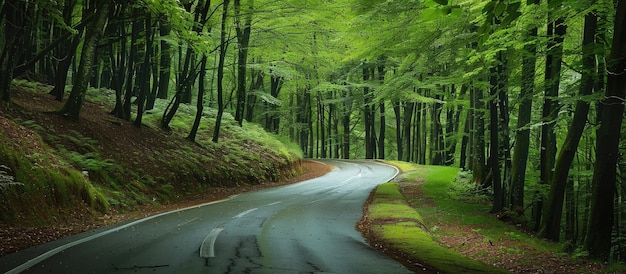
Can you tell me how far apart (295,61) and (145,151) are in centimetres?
1460

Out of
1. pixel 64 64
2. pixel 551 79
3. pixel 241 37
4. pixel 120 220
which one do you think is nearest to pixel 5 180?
pixel 120 220

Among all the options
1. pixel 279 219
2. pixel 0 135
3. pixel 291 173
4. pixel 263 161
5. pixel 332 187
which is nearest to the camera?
pixel 0 135

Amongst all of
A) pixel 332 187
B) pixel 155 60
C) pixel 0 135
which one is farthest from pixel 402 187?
pixel 0 135

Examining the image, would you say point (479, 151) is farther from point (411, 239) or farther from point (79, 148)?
point (79, 148)

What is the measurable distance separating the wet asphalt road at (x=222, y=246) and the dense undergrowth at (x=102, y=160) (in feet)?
6.86

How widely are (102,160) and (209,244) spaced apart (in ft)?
31.5

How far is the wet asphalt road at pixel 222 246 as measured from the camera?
23.3 feet

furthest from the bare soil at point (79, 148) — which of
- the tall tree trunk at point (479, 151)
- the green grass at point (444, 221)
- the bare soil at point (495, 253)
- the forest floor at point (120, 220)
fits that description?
the tall tree trunk at point (479, 151)

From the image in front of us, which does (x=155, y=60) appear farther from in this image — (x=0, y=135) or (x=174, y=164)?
(x=0, y=135)

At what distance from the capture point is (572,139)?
1157cm

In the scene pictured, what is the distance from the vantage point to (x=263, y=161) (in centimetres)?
2758

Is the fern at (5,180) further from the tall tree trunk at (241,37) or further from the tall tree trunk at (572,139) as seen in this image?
the tall tree trunk at (241,37)

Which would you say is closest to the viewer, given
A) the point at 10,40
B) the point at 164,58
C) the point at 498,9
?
the point at 498,9

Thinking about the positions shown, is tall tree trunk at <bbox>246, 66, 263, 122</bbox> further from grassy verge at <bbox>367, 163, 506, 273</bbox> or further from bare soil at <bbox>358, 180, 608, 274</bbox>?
bare soil at <bbox>358, 180, 608, 274</bbox>
